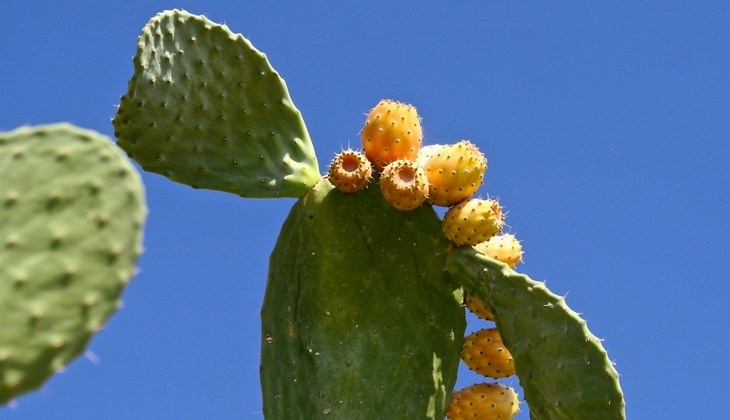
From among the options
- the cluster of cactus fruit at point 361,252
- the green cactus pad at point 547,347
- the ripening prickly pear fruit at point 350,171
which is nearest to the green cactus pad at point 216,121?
the cluster of cactus fruit at point 361,252

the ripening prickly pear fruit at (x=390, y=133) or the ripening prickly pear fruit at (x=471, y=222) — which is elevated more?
the ripening prickly pear fruit at (x=390, y=133)

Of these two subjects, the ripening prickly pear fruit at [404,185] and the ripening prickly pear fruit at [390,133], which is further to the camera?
the ripening prickly pear fruit at [390,133]

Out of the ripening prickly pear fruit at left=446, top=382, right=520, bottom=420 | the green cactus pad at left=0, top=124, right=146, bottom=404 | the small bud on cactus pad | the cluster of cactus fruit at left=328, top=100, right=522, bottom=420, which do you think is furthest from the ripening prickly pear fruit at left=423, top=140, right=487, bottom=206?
the green cactus pad at left=0, top=124, right=146, bottom=404

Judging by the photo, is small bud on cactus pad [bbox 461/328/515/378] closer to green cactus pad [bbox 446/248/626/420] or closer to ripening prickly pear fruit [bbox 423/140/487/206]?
green cactus pad [bbox 446/248/626/420]

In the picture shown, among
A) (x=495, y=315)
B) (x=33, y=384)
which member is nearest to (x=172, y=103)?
(x=495, y=315)

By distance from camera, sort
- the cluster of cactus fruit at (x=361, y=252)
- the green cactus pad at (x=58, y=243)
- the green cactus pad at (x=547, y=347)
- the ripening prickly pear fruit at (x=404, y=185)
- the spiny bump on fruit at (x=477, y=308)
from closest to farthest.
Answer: the green cactus pad at (x=58, y=243)
the green cactus pad at (x=547, y=347)
the cluster of cactus fruit at (x=361, y=252)
the ripening prickly pear fruit at (x=404, y=185)
the spiny bump on fruit at (x=477, y=308)

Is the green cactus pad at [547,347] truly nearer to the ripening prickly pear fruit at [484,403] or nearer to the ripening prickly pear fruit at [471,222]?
the ripening prickly pear fruit at [471,222]

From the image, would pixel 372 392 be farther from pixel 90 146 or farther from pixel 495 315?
pixel 90 146
